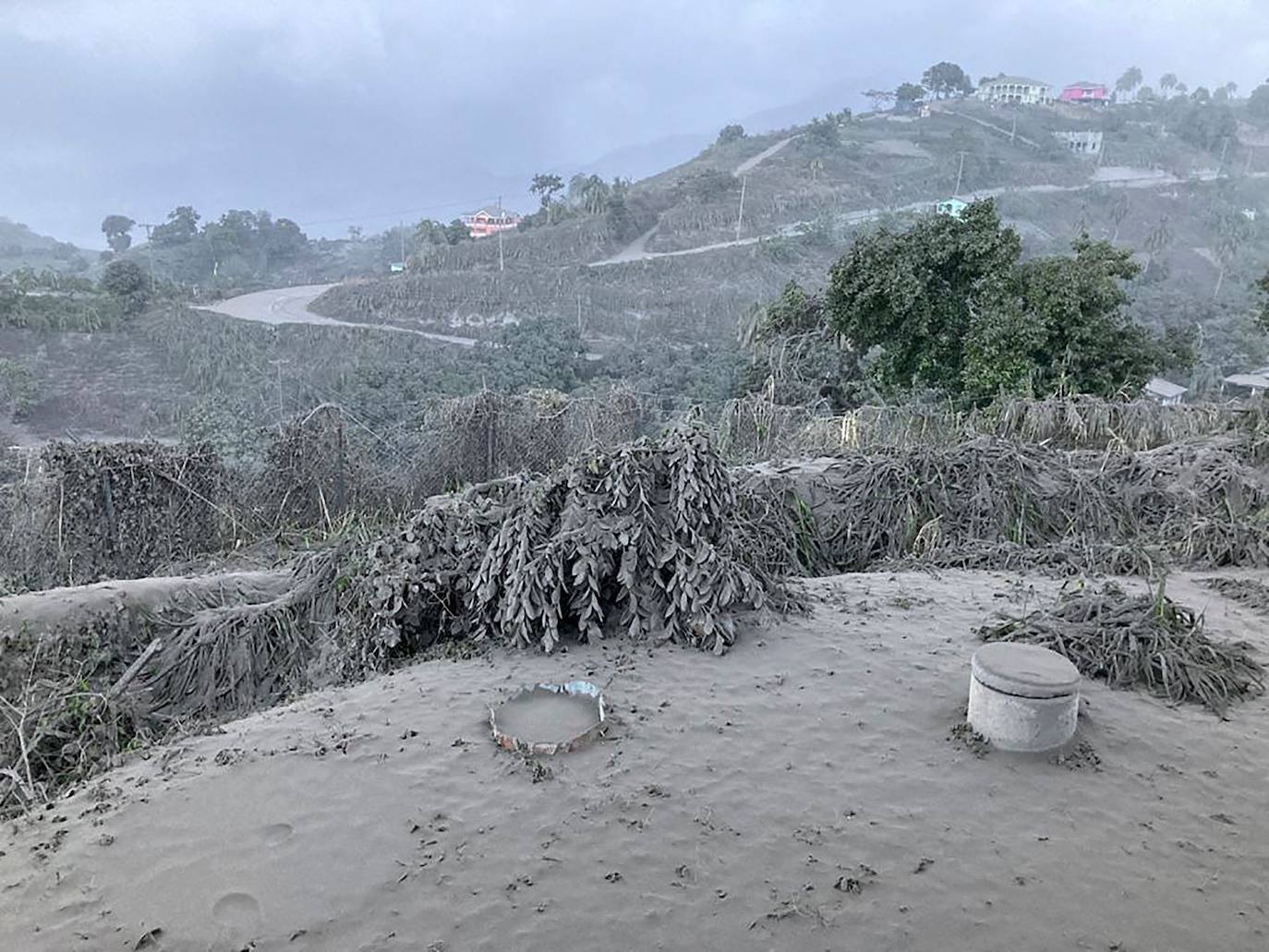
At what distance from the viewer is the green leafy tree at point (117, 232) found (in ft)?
229

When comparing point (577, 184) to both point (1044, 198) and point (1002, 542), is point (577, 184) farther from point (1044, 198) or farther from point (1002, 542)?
point (1002, 542)

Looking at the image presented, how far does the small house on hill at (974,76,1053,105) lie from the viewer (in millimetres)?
97500

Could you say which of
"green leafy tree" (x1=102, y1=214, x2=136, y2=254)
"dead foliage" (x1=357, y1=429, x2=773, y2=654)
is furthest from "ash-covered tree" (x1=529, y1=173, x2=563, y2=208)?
"dead foliage" (x1=357, y1=429, x2=773, y2=654)

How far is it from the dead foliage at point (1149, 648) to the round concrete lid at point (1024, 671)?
2.89 feet

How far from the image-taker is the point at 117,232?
231 feet

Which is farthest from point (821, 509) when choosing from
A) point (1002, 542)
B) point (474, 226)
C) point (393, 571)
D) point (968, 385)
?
point (474, 226)

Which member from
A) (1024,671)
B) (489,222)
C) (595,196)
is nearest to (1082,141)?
(595,196)

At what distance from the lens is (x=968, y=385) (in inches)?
614

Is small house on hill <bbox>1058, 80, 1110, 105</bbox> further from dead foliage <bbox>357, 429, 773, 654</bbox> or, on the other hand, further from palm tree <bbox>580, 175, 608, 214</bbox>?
dead foliage <bbox>357, 429, 773, 654</bbox>

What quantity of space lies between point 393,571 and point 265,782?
6.90 feet

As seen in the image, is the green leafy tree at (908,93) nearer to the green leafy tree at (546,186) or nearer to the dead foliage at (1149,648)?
the green leafy tree at (546,186)

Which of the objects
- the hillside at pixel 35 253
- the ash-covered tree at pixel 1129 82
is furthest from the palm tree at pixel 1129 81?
the hillside at pixel 35 253

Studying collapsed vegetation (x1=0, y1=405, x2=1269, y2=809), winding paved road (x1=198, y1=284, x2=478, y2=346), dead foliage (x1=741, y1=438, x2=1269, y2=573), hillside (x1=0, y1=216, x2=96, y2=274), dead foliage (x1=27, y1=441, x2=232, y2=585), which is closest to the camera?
collapsed vegetation (x1=0, y1=405, x2=1269, y2=809)

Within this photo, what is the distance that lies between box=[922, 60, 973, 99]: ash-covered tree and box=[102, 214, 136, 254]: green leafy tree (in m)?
79.7
